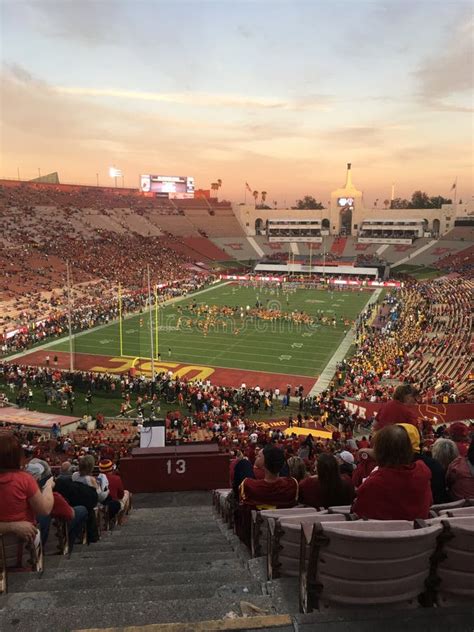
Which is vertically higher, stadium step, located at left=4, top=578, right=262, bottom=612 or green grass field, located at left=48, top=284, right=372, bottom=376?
stadium step, located at left=4, top=578, right=262, bottom=612

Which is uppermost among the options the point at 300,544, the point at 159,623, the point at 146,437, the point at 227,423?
the point at 300,544

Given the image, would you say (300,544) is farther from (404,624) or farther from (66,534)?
Result: (66,534)

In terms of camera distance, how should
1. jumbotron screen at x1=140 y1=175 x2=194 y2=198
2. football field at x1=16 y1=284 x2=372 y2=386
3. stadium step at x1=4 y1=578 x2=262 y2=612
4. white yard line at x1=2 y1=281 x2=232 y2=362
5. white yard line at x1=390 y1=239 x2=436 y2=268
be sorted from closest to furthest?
stadium step at x1=4 y1=578 x2=262 y2=612, football field at x1=16 y1=284 x2=372 y2=386, white yard line at x1=2 y1=281 x2=232 y2=362, white yard line at x1=390 y1=239 x2=436 y2=268, jumbotron screen at x1=140 y1=175 x2=194 y2=198

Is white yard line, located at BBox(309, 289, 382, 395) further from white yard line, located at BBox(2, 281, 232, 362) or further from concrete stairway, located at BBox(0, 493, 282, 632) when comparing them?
concrete stairway, located at BBox(0, 493, 282, 632)

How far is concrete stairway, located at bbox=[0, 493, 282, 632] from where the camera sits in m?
2.67

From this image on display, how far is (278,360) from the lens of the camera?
29.0 metres

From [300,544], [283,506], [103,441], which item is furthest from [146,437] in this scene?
[300,544]

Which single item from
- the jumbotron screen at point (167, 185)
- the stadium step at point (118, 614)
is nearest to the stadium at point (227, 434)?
the stadium step at point (118, 614)

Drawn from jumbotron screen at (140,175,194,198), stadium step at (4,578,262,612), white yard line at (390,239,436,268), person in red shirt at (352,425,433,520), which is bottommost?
stadium step at (4,578,262,612)

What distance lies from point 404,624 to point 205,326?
1337 inches

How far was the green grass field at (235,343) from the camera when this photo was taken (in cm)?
2862

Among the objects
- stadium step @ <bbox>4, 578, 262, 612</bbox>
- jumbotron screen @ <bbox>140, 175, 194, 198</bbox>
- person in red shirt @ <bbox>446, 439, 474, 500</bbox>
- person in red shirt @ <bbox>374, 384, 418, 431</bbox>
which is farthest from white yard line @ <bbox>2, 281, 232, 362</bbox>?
jumbotron screen @ <bbox>140, 175, 194, 198</bbox>

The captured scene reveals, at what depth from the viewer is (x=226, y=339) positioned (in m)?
33.5

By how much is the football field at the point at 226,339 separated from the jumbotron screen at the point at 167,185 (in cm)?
5487
